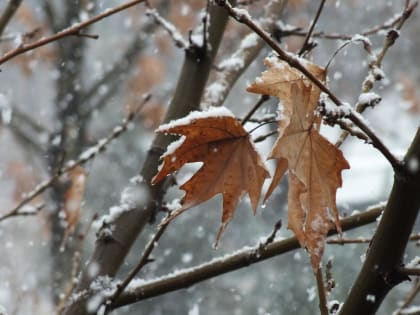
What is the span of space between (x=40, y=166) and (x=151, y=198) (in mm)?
3492

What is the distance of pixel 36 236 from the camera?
4.56 m

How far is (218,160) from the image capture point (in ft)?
2.21

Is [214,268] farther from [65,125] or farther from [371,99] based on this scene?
[65,125]

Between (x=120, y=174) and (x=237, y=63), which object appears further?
(x=120, y=174)

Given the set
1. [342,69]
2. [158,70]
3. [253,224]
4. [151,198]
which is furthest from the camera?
[342,69]

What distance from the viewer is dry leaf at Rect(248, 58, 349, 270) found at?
63 centimetres

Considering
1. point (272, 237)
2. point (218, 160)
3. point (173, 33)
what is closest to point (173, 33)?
point (173, 33)

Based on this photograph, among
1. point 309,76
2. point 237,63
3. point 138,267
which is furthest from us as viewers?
point 237,63

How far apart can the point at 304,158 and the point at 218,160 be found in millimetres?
97

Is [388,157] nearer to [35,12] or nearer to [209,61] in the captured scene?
[209,61]

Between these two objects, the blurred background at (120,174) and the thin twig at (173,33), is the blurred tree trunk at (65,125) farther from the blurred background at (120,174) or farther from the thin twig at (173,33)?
the thin twig at (173,33)

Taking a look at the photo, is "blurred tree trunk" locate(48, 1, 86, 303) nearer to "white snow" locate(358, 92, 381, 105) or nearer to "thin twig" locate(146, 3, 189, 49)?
"thin twig" locate(146, 3, 189, 49)

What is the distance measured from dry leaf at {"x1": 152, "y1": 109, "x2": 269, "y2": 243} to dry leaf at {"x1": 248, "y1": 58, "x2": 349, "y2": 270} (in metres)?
0.04

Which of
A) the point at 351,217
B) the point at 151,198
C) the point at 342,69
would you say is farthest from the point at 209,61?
the point at 342,69
